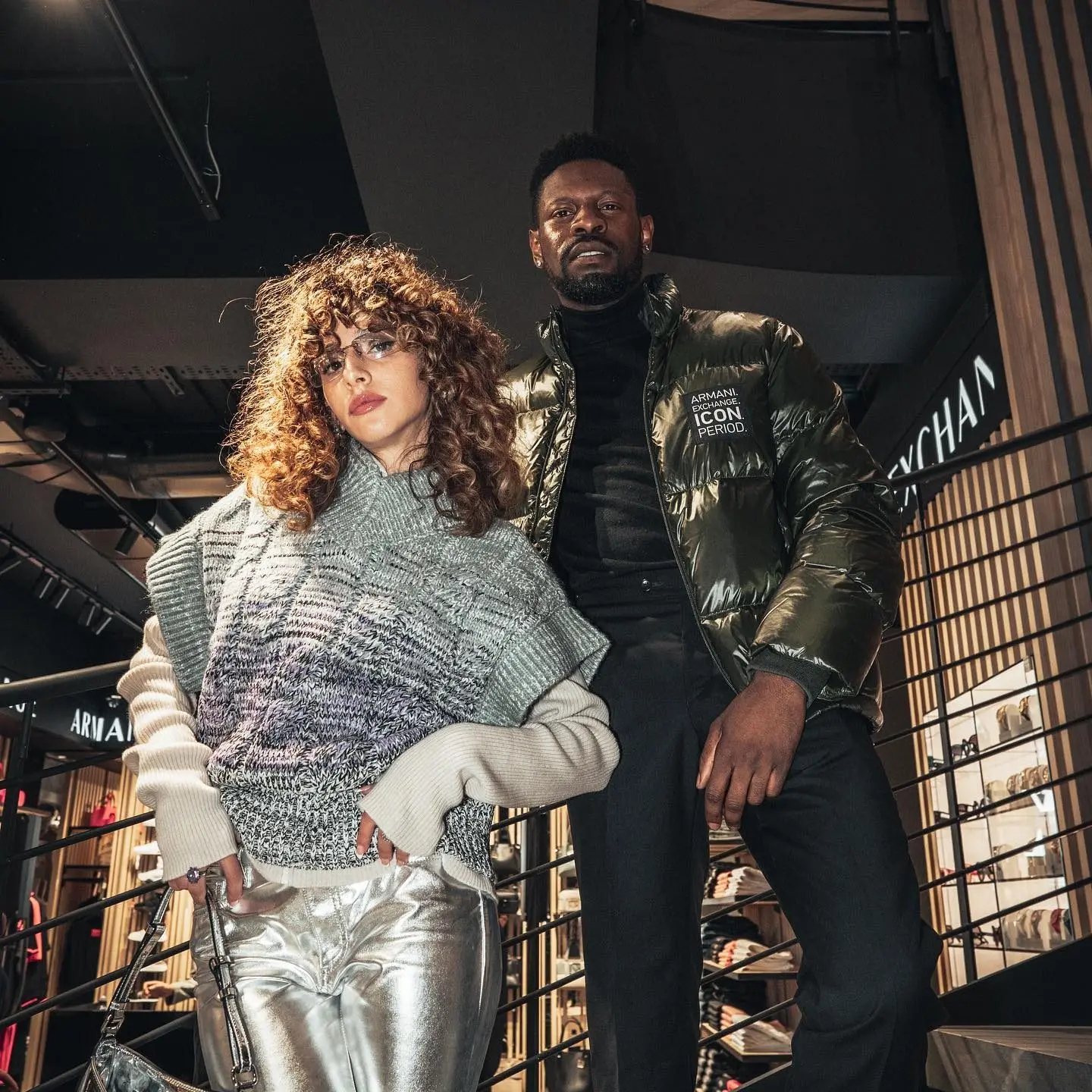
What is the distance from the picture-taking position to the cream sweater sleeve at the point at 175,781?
1.33 metres

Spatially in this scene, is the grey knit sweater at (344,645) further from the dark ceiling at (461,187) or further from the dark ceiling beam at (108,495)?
the dark ceiling beam at (108,495)

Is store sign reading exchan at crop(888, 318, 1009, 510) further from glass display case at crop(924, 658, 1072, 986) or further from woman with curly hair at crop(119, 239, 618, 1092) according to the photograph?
woman with curly hair at crop(119, 239, 618, 1092)

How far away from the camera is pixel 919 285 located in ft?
17.3

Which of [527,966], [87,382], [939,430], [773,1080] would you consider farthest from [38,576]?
[773,1080]

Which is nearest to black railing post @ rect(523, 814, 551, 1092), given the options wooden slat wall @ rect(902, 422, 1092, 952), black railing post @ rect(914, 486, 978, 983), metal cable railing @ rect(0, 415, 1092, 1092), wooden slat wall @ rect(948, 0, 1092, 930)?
metal cable railing @ rect(0, 415, 1092, 1092)

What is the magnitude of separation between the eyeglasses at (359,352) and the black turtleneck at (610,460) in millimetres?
394

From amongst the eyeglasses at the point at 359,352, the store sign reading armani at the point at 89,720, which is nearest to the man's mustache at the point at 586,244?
the eyeglasses at the point at 359,352

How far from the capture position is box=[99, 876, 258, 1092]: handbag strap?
1218 millimetres

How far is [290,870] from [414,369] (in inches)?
28.9

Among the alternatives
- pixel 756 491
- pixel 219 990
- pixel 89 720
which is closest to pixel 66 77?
pixel 756 491

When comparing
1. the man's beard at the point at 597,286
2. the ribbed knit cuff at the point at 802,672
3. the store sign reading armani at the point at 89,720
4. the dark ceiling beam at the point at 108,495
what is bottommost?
the ribbed knit cuff at the point at 802,672

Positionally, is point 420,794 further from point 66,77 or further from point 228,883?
point 66,77

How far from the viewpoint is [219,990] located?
1284 millimetres

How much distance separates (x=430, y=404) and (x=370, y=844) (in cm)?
67
